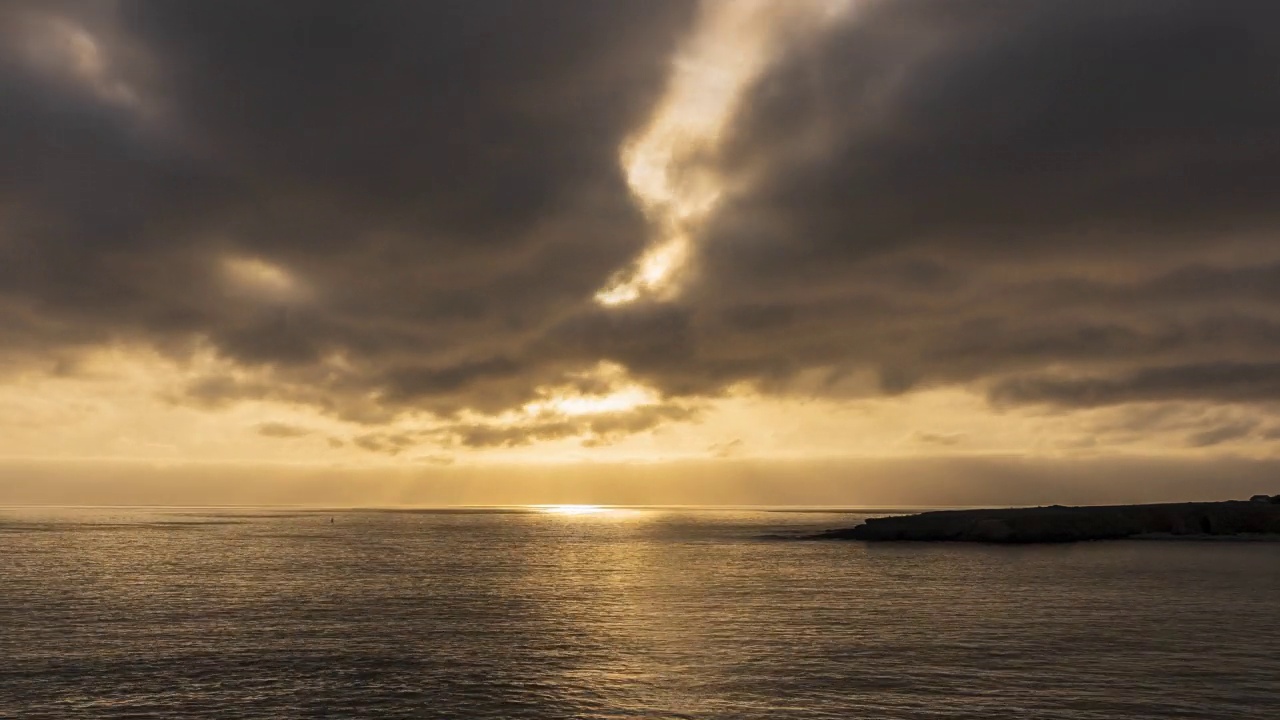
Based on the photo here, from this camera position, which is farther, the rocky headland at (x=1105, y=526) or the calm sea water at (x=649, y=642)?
the rocky headland at (x=1105, y=526)

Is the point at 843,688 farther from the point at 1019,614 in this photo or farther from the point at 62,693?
the point at 62,693

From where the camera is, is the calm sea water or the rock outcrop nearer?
the calm sea water

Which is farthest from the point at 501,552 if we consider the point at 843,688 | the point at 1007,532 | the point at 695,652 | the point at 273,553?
the point at 843,688

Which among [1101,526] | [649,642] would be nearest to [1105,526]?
[1101,526]

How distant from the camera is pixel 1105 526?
166750 millimetres

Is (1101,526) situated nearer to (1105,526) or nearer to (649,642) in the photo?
(1105,526)

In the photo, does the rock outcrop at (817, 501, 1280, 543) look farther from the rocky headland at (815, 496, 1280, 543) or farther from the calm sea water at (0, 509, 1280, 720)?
the calm sea water at (0, 509, 1280, 720)

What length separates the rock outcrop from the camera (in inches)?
6324

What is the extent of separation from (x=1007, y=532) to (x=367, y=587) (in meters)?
123

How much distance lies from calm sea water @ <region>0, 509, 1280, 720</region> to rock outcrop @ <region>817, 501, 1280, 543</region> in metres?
57.3

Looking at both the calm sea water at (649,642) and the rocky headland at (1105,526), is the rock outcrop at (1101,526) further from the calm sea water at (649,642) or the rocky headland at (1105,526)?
the calm sea water at (649,642)

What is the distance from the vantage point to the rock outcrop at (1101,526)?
160625 millimetres

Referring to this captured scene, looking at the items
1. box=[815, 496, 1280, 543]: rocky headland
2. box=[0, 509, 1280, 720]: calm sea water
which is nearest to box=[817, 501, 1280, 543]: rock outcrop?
box=[815, 496, 1280, 543]: rocky headland

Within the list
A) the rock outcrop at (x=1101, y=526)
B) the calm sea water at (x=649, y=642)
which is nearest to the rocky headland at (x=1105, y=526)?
the rock outcrop at (x=1101, y=526)
